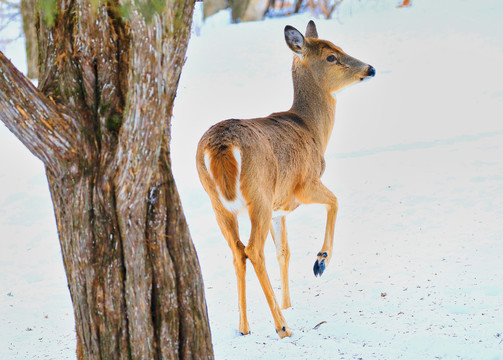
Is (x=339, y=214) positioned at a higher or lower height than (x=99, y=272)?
lower

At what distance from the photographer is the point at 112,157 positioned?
120 inches

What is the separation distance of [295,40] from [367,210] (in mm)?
2238

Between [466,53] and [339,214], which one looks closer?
[339,214]

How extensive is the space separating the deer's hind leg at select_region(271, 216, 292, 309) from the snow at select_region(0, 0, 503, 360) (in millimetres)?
179

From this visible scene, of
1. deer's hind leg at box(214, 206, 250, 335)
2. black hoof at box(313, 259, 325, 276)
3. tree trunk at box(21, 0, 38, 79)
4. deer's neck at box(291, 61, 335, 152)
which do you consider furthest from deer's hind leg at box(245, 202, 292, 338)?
tree trunk at box(21, 0, 38, 79)

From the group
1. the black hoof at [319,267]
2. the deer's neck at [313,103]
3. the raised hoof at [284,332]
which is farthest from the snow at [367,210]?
the deer's neck at [313,103]

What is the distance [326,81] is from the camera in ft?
22.0

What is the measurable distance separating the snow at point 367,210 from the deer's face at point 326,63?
159 centimetres

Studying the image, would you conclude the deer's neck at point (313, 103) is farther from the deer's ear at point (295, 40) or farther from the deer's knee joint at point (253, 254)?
the deer's knee joint at point (253, 254)

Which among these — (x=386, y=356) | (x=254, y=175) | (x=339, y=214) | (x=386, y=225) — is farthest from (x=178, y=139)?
(x=386, y=356)

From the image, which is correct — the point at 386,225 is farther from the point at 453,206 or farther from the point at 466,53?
the point at 466,53

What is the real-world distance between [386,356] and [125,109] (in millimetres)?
2169

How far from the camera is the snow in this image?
16.2 feet

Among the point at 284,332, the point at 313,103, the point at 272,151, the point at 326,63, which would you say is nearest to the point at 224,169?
the point at 272,151
